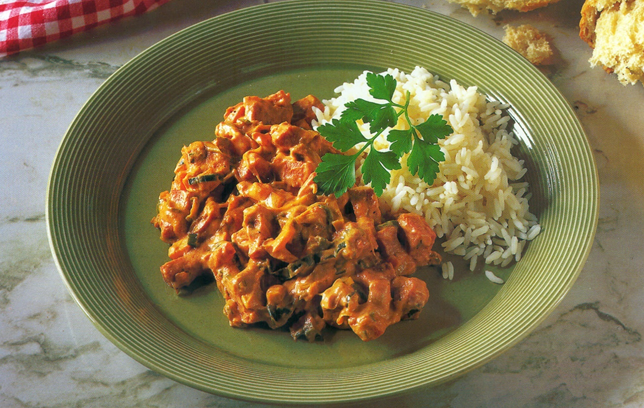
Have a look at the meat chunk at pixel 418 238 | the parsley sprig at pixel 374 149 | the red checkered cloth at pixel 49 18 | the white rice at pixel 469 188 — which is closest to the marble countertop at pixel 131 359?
the red checkered cloth at pixel 49 18

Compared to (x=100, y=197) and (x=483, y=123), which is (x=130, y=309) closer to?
(x=100, y=197)

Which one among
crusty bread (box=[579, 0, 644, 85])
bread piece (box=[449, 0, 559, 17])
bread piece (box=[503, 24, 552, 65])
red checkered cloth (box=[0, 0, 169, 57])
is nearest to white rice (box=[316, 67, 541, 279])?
bread piece (box=[503, 24, 552, 65])

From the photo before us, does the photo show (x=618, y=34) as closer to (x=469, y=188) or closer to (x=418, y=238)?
(x=469, y=188)

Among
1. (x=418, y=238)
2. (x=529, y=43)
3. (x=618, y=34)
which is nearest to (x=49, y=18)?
(x=418, y=238)

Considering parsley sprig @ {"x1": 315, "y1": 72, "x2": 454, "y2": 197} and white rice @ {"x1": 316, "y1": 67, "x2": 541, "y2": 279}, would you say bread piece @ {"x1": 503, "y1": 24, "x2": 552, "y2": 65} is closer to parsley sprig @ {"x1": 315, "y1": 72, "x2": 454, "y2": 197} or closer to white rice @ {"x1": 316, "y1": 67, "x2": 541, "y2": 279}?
white rice @ {"x1": 316, "y1": 67, "x2": 541, "y2": 279}

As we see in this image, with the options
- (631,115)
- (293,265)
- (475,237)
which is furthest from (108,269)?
(631,115)

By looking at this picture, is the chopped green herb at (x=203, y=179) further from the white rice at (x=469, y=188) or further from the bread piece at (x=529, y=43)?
the bread piece at (x=529, y=43)
